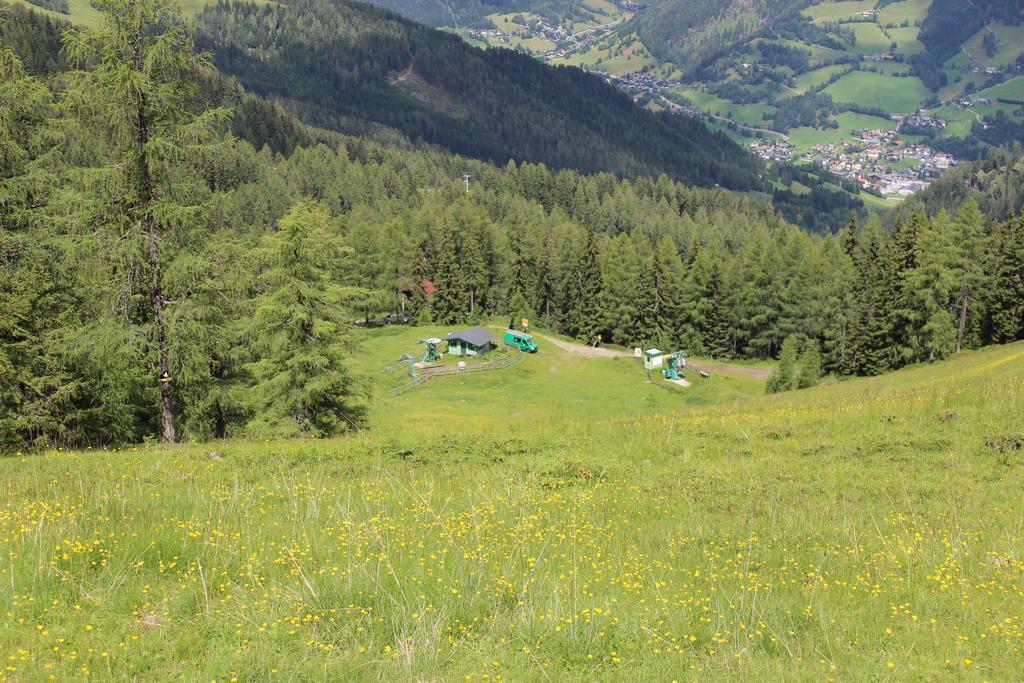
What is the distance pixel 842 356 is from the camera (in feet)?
252

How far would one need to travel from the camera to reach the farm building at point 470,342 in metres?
80.0

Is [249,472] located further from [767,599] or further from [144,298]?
[767,599]

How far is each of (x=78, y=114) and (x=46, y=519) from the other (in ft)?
49.3

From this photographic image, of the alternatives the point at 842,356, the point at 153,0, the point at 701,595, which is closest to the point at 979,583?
the point at 701,595

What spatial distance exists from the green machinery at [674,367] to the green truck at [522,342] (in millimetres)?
15813

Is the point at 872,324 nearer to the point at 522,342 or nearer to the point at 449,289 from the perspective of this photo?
the point at 522,342

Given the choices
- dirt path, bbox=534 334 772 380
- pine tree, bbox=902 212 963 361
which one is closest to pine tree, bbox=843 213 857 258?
dirt path, bbox=534 334 772 380

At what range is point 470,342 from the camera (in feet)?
263

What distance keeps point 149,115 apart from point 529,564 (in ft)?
59.5

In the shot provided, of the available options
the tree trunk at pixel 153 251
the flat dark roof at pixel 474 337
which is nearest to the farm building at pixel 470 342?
the flat dark roof at pixel 474 337

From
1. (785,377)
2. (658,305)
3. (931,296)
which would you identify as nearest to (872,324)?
(931,296)

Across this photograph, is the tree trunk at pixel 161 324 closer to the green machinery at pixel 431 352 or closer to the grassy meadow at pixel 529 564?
the grassy meadow at pixel 529 564

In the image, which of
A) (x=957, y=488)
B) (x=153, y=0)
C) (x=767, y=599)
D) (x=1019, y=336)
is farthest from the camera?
(x=1019, y=336)

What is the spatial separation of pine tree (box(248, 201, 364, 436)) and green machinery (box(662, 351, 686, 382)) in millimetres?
50374
